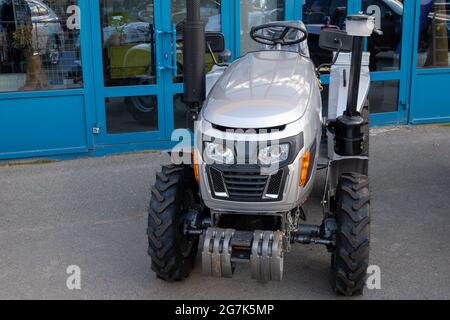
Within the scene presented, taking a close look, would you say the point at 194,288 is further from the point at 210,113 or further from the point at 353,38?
the point at 353,38

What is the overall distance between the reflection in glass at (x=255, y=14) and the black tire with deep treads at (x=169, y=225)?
12.4ft

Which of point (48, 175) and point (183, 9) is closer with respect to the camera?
point (48, 175)

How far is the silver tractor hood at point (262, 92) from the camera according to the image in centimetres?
376

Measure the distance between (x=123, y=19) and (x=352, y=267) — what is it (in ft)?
14.8

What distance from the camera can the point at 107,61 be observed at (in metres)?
7.18

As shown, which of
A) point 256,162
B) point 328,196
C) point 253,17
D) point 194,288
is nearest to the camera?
point 256,162

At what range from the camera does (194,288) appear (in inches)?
165

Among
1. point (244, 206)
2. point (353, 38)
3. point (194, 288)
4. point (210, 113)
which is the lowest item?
point (194, 288)

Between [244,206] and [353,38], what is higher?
[353,38]

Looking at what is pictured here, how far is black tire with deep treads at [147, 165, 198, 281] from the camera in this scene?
3990mm

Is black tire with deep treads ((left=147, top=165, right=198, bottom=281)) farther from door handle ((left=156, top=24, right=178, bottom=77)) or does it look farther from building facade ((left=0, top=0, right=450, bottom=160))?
door handle ((left=156, top=24, right=178, bottom=77))

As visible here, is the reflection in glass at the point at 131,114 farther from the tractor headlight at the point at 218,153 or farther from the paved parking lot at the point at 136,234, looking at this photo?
the tractor headlight at the point at 218,153

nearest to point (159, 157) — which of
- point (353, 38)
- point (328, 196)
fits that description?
point (328, 196)

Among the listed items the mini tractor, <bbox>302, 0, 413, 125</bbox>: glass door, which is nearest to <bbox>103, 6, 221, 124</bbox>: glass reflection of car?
<bbox>302, 0, 413, 125</bbox>: glass door
